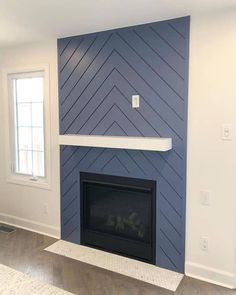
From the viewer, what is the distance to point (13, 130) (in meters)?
3.99

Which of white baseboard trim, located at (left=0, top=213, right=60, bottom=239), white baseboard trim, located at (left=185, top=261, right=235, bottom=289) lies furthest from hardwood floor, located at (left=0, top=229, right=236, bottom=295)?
white baseboard trim, located at (left=0, top=213, right=60, bottom=239)

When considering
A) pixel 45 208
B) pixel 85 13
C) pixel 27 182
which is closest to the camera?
pixel 85 13

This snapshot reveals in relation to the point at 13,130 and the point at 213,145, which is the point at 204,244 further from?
the point at 13,130

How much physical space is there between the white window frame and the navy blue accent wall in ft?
0.87

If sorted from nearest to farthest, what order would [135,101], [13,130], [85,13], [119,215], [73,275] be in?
[85,13] < [73,275] < [135,101] < [119,215] < [13,130]

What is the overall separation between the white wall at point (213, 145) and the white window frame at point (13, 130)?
5.86 ft

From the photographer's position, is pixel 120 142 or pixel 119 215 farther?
pixel 119 215

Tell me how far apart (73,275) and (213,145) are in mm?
1816

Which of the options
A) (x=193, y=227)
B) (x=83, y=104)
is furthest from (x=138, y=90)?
(x=193, y=227)

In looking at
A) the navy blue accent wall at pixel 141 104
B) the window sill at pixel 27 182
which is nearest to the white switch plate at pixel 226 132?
the navy blue accent wall at pixel 141 104

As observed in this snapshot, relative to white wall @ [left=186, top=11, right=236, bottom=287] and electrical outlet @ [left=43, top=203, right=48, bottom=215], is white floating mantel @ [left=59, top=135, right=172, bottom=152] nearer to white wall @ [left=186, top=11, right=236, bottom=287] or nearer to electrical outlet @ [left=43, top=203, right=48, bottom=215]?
white wall @ [left=186, top=11, right=236, bottom=287]

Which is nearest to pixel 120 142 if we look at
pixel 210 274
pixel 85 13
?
pixel 85 13

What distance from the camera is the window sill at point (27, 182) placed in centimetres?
369

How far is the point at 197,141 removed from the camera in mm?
2672
